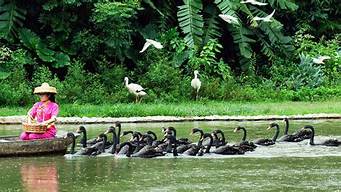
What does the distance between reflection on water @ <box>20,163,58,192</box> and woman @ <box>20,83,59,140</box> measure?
1.26 metres

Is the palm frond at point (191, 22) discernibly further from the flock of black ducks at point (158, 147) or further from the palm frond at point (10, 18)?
the flock of black ducks at point (158, 147)

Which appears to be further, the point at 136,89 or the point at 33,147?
the point at 136,89

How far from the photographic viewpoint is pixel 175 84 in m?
26.7

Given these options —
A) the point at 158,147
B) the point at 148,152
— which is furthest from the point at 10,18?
the point at 148,152

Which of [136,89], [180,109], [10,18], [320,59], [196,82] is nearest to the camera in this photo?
[180,109]

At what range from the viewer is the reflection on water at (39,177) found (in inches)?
472

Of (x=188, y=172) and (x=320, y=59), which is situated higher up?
(x=320, y=59)

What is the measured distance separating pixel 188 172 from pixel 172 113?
9.29 metres

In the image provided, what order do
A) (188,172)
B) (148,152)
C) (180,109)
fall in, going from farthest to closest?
(180,109), (148,152), (188,172)

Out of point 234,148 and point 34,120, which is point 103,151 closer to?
point 34,120

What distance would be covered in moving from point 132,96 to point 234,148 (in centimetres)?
1044

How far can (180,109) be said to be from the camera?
76.1 ft

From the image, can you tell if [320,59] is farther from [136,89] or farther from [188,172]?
[188,172]

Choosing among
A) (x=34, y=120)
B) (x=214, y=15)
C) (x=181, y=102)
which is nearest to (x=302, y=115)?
(x=181, y=102)
